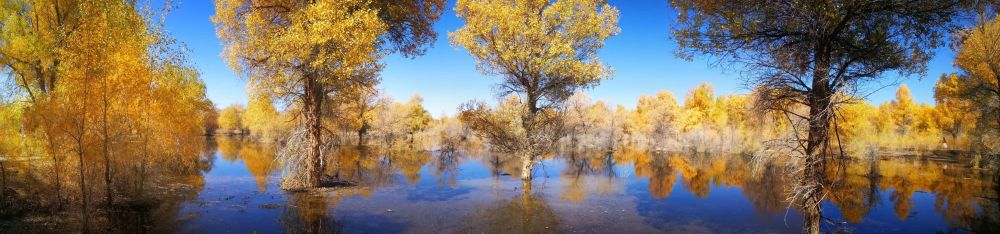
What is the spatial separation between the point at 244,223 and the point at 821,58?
1315 centimetres

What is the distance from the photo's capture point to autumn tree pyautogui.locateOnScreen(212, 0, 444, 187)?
45.7 feet

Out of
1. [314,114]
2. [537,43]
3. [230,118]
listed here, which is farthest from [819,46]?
[230,118]

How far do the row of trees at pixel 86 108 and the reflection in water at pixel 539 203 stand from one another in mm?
1060

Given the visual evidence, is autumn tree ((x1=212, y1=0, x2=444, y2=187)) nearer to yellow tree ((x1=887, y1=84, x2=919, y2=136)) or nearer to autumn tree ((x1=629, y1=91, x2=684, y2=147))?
autumn tree ((x1=629, y1=91, x2=684, y2=147))

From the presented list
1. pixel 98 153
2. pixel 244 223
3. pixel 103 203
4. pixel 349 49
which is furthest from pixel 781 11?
pixel 103 203

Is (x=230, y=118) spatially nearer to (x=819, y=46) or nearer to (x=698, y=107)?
(x=698, y=107)

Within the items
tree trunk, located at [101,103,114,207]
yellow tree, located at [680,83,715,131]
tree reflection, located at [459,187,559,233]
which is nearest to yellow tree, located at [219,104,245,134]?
yellow tree, located at [680,83,715,131]

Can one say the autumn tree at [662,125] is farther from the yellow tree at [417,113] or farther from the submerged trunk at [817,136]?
the submerged trunk at [817,136]

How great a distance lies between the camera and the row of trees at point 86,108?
10.6m

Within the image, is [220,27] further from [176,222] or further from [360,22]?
[176,222]

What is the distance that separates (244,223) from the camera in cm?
1163

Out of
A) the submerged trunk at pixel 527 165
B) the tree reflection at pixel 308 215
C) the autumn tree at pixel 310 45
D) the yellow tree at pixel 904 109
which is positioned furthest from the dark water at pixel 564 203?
the yellow tree at pixel 904 109

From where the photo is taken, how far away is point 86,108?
35.3ft

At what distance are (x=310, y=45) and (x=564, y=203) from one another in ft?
31.6
